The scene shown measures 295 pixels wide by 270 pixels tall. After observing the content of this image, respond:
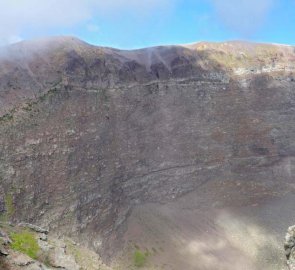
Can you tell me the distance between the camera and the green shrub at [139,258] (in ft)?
124

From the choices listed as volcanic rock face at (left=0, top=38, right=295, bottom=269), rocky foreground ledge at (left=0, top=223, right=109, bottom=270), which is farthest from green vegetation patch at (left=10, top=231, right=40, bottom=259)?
volcanic rock face at (left=0, top=38, right=295, bottom=269)

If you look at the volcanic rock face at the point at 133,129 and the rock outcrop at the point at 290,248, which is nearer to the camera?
the rock outcrop at the point at 290,248

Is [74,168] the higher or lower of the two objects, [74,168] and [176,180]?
the higher

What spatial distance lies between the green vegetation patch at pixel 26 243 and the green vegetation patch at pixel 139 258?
12.1 m

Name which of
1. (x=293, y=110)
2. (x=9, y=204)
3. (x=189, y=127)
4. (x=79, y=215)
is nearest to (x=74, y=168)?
(x=79, y=215)

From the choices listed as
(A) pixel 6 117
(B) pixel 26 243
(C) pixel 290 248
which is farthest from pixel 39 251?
(C) pixel 290 248

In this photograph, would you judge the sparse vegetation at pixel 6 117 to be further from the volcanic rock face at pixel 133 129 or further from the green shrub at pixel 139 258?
the green shrub at pixel 139 258

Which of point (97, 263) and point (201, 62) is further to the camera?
point (201, 62)

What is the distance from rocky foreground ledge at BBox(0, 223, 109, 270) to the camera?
21.6 meters

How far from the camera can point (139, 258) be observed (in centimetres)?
3831

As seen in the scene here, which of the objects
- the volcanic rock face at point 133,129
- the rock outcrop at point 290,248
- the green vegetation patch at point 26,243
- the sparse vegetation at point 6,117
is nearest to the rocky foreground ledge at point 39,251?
the green vegetation patch at point 26,243

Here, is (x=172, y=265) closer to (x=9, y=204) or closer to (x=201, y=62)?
(x=9, y=204)

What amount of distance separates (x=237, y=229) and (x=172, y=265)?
33.2ft

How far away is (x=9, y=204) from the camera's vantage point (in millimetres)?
33469
